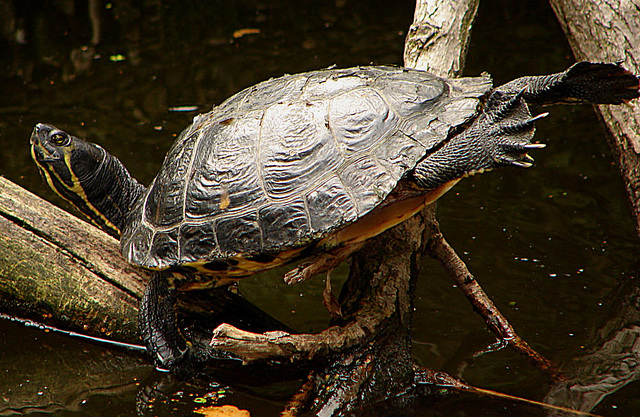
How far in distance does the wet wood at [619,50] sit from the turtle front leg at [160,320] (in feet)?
7.56

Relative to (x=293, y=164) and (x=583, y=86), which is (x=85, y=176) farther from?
(x=583, y=86)

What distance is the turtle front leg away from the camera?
2744 mm

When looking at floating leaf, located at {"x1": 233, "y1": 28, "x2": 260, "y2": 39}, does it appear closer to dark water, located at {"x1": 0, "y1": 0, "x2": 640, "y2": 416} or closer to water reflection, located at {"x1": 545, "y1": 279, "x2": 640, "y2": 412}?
dark water, located at {"x1": 0, "y1": 0, "x2": 640, "y2": 416}

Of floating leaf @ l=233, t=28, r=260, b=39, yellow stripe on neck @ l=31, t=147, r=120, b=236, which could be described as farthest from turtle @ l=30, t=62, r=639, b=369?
floating leaf @ l=233, t=28, r=260, b=39

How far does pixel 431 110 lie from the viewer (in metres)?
2.54

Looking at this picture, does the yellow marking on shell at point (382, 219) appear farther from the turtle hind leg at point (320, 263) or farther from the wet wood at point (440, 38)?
the wet wood at point (440, 38)

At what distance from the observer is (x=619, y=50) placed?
2.96 meters

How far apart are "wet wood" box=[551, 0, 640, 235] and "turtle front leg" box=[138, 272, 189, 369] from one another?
90.7 inches

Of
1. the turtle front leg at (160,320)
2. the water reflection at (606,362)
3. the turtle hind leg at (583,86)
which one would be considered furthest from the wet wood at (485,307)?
the turtle front leg at (160,320)

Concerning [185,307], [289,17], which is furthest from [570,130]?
[289,17]

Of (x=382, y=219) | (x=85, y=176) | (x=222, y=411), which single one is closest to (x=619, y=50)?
(x=382, y=219)

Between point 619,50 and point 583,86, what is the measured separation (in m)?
0.67

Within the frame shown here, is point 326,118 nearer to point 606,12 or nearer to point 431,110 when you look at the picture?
point 431,110

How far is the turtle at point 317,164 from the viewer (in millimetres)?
2393
